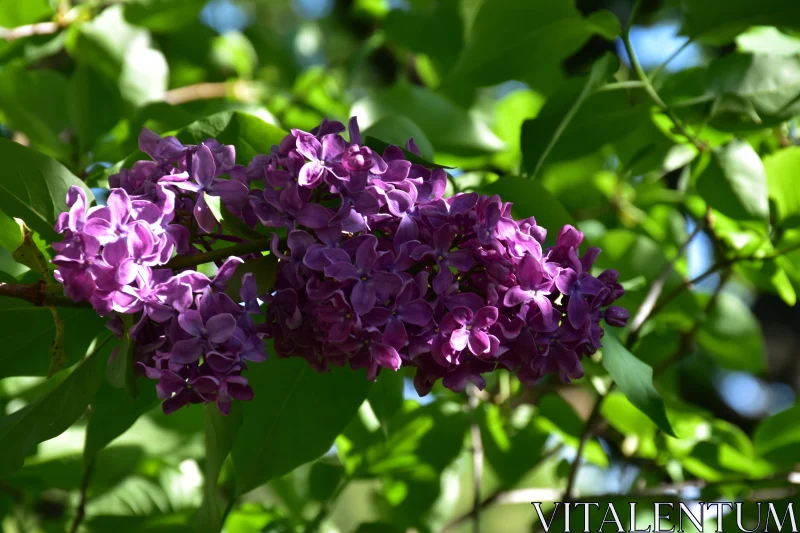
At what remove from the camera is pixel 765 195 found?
1058mm

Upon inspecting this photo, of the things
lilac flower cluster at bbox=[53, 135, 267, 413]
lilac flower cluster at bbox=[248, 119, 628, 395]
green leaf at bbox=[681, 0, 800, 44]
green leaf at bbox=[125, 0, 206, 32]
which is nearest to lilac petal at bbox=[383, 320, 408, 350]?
lilac flower cluster at bbox=[248, 119, 628, 395]

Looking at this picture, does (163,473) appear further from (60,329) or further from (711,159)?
(711,159)

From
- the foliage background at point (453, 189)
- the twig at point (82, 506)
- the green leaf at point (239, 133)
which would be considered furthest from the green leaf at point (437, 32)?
the twig at point (82, 506)

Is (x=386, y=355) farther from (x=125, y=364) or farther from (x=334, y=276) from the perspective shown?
(x=125, y=364)

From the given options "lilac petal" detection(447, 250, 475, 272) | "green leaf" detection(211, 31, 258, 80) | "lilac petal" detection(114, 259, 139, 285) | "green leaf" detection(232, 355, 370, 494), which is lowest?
"green leaf" detection(211, 31, 258, 80)

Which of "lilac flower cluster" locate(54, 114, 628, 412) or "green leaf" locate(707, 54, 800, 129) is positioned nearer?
"lilac flower cluster" locate(54, 114, 628, 412)

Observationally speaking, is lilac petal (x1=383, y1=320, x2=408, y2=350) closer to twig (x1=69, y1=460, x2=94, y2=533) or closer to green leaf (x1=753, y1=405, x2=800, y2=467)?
twig (x1=69, y1=460, x2=94, y2=533)

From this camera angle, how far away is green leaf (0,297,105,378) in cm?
83

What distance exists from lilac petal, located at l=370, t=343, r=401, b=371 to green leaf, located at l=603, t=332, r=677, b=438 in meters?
0.19

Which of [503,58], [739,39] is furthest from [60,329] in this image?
[739,39]

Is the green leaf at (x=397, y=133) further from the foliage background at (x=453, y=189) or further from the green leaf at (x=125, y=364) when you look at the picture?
the green leaf at (x=125, y=364)

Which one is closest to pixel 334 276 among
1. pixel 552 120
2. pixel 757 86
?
pixel 552 120

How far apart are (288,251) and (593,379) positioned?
773mm

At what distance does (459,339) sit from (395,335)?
0.05 m
